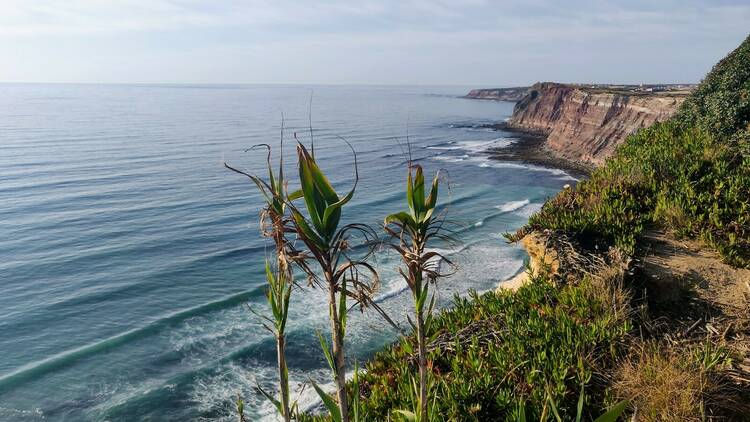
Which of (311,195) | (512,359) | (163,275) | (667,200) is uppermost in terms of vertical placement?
(311,195)

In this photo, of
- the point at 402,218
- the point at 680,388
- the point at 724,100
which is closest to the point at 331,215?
the point at 402,218

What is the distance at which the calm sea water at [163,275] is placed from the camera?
13.1m

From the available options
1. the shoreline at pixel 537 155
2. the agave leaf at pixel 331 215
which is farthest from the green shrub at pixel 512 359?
the shoreline at pixel 537 155

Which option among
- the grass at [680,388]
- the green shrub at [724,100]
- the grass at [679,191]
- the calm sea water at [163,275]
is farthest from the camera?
the green shrub at [724,100]

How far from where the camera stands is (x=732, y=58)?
17969mm

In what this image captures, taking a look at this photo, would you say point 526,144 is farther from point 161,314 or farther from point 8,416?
point 8,416

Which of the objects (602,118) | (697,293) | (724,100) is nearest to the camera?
(697,293)

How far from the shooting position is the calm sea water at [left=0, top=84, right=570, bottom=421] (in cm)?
1309

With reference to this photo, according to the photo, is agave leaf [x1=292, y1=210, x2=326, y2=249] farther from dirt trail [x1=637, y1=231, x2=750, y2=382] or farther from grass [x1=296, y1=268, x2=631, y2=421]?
dirt trail [x1=637, y1=231, x2=750, y2=382]

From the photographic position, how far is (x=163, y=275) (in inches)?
798

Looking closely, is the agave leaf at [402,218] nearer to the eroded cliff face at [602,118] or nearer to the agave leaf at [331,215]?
the agave leaf at [331,215]

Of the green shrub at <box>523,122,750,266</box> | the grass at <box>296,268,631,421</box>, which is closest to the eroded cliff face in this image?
the green shrub at <box>523,122,750,266</box>

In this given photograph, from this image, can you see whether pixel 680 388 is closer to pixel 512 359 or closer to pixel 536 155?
pixel 512 359

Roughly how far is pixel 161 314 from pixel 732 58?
74.7 feet
